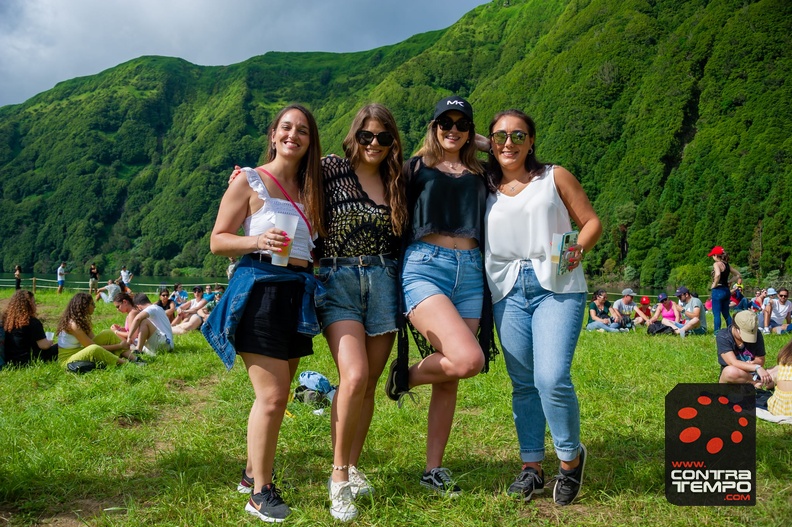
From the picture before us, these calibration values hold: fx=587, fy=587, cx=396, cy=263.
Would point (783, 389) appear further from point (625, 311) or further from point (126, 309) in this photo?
point (625, 311)

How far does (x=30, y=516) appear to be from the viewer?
128 inches

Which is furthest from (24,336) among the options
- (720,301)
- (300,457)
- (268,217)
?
(720,301)

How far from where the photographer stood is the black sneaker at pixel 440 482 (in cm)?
347

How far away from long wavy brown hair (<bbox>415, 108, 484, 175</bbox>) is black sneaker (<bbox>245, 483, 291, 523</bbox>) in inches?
82.9

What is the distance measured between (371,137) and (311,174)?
Answer: 1.44 feet

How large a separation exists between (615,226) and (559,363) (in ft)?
301

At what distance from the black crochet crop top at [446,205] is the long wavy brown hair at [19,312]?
6967 mm

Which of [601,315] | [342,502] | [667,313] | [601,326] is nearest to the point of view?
[342,502]

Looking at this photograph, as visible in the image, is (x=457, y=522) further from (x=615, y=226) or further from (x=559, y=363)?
(x=615, y=226)

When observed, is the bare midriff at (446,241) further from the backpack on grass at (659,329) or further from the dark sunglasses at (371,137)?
the backpack on grass at (659,329)

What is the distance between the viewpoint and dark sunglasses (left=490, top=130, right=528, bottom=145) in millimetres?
3588

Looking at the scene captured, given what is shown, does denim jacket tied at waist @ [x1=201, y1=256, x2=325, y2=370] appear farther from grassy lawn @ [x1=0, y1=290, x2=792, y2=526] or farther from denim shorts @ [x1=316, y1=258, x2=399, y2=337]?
grassy lawn @ [x1=0, y1=290, x2=792, y2=526]

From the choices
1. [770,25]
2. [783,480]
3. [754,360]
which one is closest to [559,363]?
[783,480]

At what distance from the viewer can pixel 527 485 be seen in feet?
11.4
